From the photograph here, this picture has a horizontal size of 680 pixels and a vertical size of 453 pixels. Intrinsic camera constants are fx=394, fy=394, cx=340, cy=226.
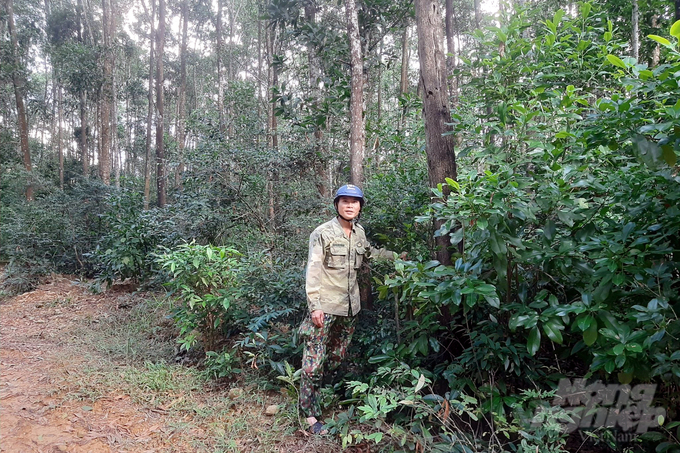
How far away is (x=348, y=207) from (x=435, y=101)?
1.16 m

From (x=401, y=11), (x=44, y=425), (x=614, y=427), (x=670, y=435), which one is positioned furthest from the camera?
(x=401, y=11)

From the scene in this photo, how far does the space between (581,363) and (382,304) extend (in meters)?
1.71

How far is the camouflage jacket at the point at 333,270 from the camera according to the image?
10.2 feet

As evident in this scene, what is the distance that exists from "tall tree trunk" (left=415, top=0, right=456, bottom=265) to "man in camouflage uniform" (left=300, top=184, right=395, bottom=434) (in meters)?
0.69

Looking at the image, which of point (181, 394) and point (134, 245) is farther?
point (134, 245)

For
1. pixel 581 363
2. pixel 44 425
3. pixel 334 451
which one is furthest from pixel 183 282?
pixel 581 363

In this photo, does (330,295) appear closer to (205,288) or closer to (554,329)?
(554,329)

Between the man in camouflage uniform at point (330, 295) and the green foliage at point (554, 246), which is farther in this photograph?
the man in camouflage uniform at point (330, 295)

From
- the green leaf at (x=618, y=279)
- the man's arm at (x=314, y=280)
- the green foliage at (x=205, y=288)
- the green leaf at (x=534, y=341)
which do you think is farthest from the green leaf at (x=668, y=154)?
the green foliage at (x=205, y=288)

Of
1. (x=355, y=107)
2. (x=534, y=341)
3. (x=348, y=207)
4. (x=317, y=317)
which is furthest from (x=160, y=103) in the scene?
(x=534, y=341)

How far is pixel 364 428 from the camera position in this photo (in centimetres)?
303

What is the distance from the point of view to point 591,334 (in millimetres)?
2068

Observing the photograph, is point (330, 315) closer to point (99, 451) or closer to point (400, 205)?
point (400, 205)

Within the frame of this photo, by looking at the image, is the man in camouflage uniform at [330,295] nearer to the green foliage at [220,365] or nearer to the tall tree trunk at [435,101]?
the tall tree trunk at [435,101]
